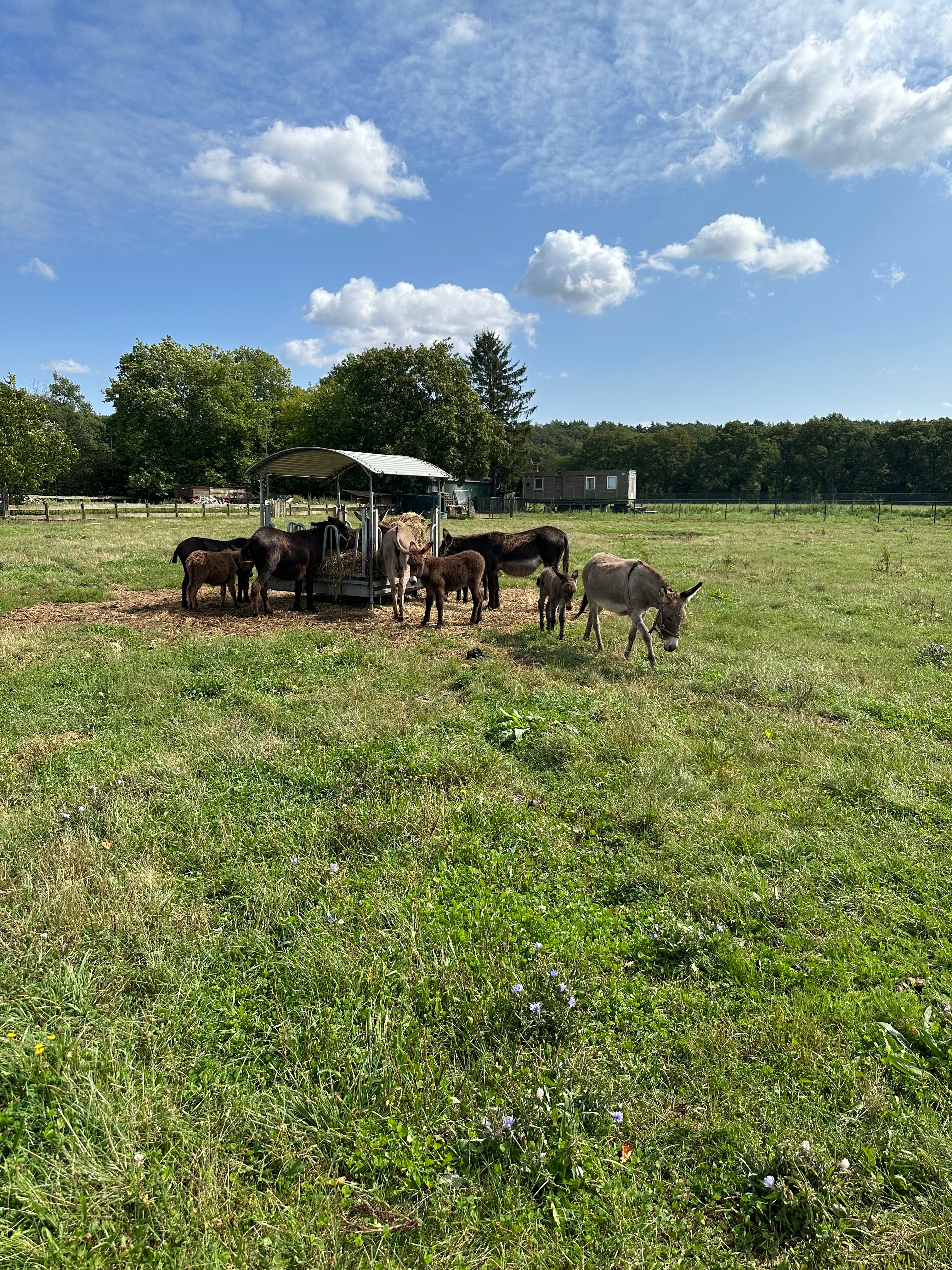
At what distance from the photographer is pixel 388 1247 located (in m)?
1.98

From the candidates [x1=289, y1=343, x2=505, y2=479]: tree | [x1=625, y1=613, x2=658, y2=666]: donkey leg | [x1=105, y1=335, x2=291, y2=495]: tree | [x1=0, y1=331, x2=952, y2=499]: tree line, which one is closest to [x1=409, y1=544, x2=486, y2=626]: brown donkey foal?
[x1=625, y1=613, x2=658, y2=666]: donkey leg

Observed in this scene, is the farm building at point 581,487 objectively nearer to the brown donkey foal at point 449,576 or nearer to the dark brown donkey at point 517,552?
the dark brown donkey at point 517,552

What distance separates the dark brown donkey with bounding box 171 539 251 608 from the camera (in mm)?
12406

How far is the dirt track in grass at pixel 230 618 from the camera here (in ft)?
34.7

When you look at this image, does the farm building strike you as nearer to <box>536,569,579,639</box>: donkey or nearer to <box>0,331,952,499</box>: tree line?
<box>0,331,952,499</box>: tree line

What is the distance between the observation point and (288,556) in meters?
12.4

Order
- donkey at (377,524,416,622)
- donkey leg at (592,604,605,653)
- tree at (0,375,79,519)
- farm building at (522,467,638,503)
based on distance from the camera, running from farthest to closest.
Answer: farm building at (522,467,638,503), tree at (0,375,79,519), donkey at (377,524,416,622), donkey leg at (592,604,605,653)

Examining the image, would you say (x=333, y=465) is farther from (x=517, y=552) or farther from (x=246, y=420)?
(x=246, y=420)

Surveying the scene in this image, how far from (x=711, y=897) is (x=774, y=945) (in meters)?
0.41

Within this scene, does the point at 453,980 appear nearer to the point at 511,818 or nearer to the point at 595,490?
the point at 511,818

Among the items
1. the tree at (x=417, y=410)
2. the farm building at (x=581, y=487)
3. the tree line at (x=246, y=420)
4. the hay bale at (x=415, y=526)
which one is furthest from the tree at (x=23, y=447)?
the farm building at (x=581, y=487)

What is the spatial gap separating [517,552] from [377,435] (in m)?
38.5

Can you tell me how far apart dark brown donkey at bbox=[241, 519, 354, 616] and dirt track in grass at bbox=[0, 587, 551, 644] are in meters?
0.42

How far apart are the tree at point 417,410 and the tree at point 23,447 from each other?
20485 mm
